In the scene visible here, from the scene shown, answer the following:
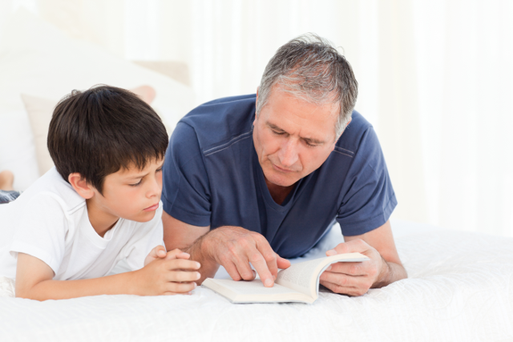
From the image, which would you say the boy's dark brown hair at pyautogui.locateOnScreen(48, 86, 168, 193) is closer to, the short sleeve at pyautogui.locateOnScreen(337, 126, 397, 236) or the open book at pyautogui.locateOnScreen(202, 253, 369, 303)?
the open book at pyautogui.locateOnScreen(202, 253, 369, 303)

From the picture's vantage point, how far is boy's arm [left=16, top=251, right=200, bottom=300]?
0.90m

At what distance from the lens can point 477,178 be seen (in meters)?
2.85

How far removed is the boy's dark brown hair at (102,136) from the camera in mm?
999

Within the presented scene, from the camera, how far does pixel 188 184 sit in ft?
4.18

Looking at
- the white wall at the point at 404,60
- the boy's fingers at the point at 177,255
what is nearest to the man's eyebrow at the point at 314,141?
the boy's fingers at the point at 177,255

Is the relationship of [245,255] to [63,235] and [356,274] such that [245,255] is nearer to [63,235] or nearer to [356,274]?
[356,274]

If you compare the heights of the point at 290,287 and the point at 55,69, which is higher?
the point at 55,69

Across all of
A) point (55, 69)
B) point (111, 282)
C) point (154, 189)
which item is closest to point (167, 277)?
point (111, 282)

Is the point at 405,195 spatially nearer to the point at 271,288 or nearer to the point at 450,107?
the point at 450,107

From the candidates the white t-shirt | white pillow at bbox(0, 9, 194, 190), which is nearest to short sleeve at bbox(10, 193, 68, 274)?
the white t-shirt

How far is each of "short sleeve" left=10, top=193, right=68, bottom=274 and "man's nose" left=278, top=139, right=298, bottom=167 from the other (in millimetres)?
547

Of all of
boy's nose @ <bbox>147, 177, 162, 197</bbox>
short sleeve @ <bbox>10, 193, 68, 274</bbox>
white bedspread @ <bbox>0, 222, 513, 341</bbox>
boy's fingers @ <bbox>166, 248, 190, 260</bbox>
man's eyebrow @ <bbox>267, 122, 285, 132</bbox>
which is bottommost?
white bedspread @ <bbox>0, 222, 513, 341</bbox>

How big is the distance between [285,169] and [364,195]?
0.27m

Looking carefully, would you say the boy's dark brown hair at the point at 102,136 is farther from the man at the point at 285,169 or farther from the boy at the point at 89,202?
the man at the point at 285,169
